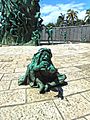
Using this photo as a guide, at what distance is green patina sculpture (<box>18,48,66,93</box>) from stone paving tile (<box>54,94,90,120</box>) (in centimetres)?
40

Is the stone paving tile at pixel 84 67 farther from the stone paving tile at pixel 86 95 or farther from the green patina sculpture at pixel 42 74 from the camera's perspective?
the stone paving tile at pixel 86 95

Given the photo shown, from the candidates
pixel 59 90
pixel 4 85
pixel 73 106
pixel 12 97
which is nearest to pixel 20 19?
pixel 4 85

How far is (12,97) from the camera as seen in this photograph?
11.1 ft

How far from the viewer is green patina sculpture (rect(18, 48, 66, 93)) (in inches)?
139

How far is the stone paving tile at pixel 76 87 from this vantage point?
3625 millimetres

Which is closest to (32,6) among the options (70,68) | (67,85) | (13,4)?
(13,4)

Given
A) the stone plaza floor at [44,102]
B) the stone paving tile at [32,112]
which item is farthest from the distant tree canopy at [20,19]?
the stone paving tile at [32,112]

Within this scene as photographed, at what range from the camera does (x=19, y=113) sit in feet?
9.59

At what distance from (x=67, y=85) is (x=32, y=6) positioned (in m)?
10.9

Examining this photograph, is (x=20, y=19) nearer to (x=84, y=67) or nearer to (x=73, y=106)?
(x=84, y=67)

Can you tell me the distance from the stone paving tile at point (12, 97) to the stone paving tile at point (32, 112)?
0.51 ft

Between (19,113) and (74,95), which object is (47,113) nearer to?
(19,113)

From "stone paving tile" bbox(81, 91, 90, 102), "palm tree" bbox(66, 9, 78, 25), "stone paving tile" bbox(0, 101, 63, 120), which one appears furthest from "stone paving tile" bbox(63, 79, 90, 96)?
"palm tree" bbox(66, 9, 78, 25)

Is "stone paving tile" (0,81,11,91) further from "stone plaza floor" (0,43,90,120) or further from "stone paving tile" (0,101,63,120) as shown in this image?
"stone paving tile" (0,101,63,120)
